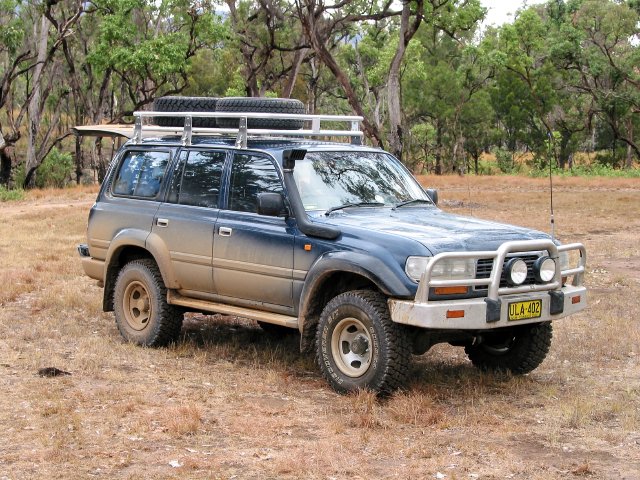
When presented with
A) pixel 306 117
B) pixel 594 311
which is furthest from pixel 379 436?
pixel 594 311

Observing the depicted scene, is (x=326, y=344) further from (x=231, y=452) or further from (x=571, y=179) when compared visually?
(x=571, y=179)

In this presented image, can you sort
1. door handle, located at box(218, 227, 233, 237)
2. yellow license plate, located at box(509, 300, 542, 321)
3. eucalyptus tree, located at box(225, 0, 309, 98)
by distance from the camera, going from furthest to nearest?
eucalyptus tree, located at box(225, 0, 309, 98), door handle, located at box(218, 227, 233, 237), yellow license plate, located at box(509, 300, 542, 321)

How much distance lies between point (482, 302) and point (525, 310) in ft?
1.43

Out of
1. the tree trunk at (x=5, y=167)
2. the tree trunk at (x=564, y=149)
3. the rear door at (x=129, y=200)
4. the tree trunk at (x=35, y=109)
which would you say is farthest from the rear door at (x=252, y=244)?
the tree trunk at (x=564, y=149)

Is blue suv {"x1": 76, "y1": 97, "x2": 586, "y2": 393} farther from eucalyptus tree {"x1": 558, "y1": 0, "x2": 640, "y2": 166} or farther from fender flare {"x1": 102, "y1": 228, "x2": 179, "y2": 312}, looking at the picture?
eucalyptus tree {"x1": 558, "y1": 0, "x2": 640, "y2": 166}

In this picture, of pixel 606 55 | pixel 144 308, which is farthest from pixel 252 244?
pixel 606 55

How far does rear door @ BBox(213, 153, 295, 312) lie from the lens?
7926mm

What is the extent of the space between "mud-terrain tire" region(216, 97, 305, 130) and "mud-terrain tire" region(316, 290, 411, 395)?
232 cm

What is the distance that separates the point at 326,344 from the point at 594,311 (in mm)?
4569

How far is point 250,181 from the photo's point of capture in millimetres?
8367

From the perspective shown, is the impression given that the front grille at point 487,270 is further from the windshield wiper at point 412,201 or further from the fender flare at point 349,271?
the windshield wiper at point 412,201

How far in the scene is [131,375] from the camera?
8.11 metres

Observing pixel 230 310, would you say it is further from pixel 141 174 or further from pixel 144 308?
pixel 141 174

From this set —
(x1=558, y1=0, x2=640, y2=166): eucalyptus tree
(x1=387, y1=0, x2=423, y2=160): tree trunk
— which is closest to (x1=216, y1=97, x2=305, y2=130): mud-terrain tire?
(x1=387, y1=0, x2=423, y2=160): tree trunk
